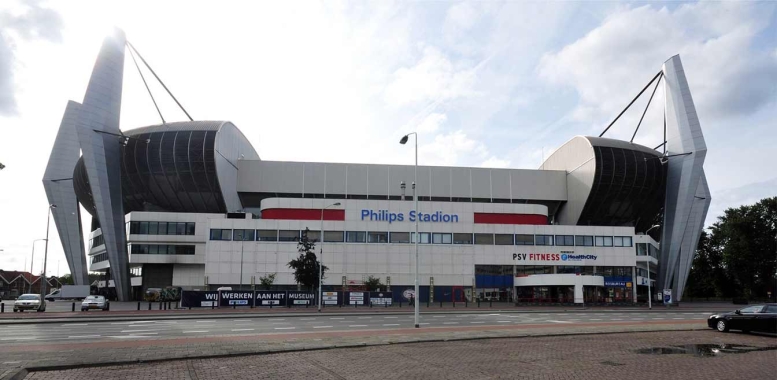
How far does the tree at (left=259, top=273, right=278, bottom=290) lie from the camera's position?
216 ft

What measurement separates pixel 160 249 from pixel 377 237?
31.5 m

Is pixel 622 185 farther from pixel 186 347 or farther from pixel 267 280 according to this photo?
pixel 186 347

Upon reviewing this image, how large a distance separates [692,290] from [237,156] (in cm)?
9416

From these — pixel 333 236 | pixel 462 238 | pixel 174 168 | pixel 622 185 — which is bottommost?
pixel 462 238

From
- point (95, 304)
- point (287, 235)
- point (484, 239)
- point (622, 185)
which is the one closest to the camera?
point (95, 304)

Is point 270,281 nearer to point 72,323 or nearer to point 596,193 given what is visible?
point 72,323

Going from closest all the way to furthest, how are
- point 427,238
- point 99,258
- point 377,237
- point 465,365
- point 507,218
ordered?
point 465,365
point 377,237
point 427,238
point 507,218
point 99,258

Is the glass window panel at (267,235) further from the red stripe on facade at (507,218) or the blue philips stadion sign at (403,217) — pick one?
the red stripe on facade at (507,218)

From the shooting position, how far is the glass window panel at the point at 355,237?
7062 centimetres

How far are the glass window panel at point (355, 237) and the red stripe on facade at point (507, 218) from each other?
15312 millimetres

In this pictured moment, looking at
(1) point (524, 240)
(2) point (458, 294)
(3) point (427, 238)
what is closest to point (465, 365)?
(3) point (427, 238)

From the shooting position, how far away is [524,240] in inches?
2872

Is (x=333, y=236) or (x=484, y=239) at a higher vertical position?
(x=333, y=236)

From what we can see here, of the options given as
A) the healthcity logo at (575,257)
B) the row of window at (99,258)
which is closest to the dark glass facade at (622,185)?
the healthcity logo at (575,257)
